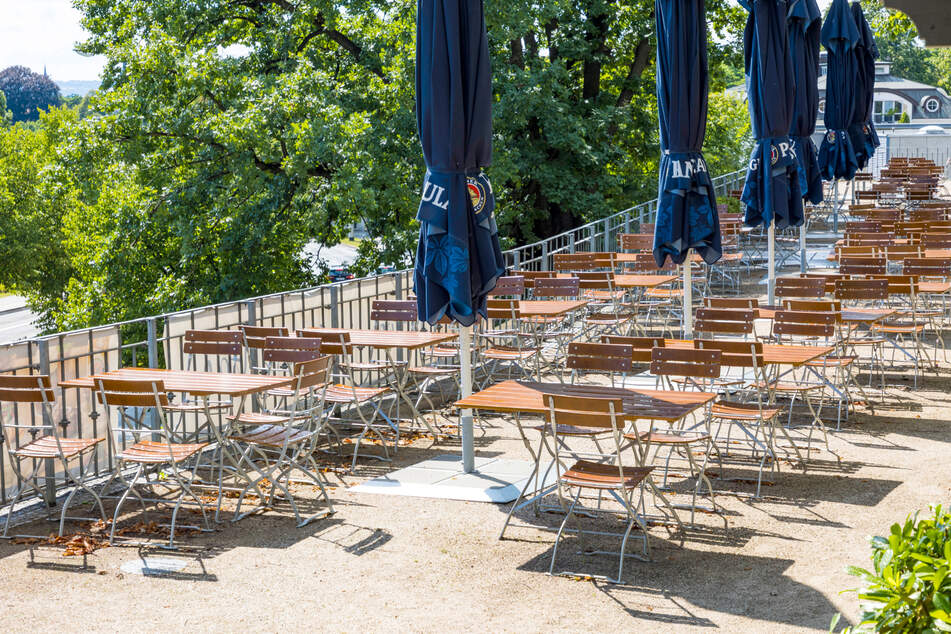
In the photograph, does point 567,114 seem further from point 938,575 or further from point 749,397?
point 938,575

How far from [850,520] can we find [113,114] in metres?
19.9

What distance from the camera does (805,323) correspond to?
9.69 metres

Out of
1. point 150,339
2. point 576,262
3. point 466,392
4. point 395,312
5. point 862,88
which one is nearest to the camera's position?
Answer: point 466,392

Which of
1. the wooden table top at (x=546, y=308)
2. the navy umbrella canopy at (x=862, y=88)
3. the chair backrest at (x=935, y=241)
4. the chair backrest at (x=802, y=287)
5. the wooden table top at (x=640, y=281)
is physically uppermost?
the navy umbrella canopy at (x=862, y=88)

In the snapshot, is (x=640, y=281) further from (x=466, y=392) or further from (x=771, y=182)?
(x=466, y=392)

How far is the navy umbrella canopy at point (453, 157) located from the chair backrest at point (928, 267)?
22.1 ft

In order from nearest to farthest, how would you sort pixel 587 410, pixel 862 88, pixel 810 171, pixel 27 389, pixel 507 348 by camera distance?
pixel 587 410, pixel 27 389, pixel 507 348, pixel 810 171, pixel 862 88

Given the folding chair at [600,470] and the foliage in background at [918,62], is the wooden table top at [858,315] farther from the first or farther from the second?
the foliage in background at [918,62]

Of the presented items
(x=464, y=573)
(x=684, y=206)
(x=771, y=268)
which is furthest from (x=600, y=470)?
(x=771, y=268)

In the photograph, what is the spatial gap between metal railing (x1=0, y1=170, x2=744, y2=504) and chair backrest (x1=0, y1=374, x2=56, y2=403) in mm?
155

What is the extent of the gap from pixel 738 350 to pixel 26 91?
164 meters

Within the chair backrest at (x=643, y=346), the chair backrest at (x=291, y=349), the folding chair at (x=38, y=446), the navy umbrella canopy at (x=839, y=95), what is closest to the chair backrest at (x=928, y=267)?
the chair backrest at (x=643, y=346)

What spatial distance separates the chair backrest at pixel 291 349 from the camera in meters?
8.68

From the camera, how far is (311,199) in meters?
22.9
